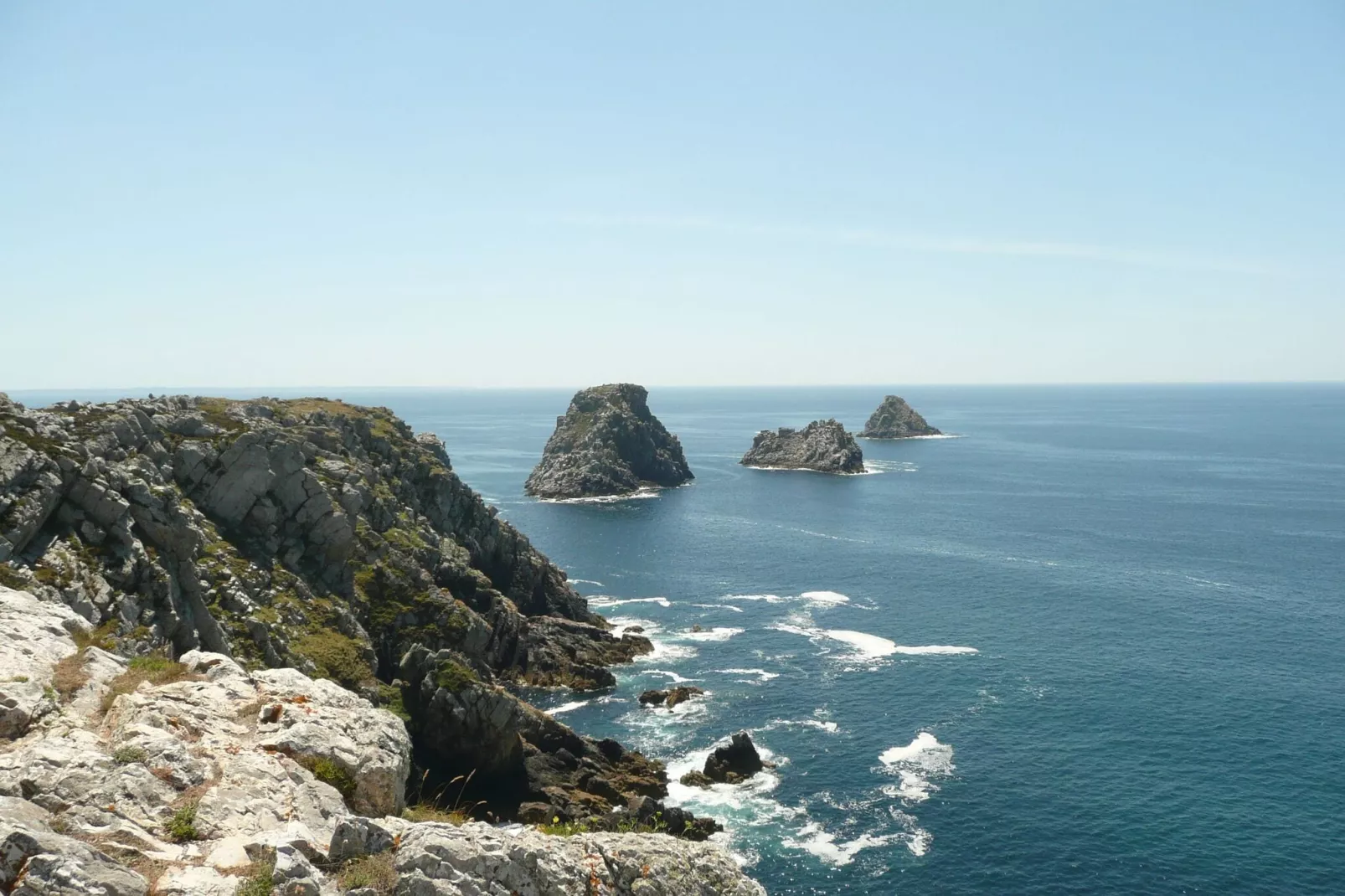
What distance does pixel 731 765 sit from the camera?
222ft

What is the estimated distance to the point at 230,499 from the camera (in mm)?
71500

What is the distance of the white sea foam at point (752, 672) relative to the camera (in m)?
88.6

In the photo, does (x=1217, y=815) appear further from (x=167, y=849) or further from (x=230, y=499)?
(x=230, y=499)

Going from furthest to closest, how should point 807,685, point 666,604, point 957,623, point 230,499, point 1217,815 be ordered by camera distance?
point 666,604, point 957,623, point 807,685, point 230,499, point 1217,815

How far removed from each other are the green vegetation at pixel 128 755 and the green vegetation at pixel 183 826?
172cm

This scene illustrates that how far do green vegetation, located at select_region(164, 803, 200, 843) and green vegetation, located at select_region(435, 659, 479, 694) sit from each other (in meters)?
50.4

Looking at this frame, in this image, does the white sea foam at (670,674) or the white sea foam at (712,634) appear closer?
the white sea foam at (670,674)

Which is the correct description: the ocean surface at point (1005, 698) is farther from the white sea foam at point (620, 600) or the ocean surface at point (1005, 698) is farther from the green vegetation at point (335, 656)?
the green vegetation at point (335, 656)

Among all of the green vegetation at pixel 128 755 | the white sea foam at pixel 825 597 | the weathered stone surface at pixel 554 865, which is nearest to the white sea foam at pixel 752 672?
the white sea foam at pixel 825 597

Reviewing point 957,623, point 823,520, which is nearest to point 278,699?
point 957,623

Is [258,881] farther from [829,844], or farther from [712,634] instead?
[712,634]

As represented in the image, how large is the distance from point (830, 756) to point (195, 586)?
47719mm

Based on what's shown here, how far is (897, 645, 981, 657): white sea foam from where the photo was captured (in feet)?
306

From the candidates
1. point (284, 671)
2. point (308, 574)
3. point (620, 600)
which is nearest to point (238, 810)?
point (284, 671)
